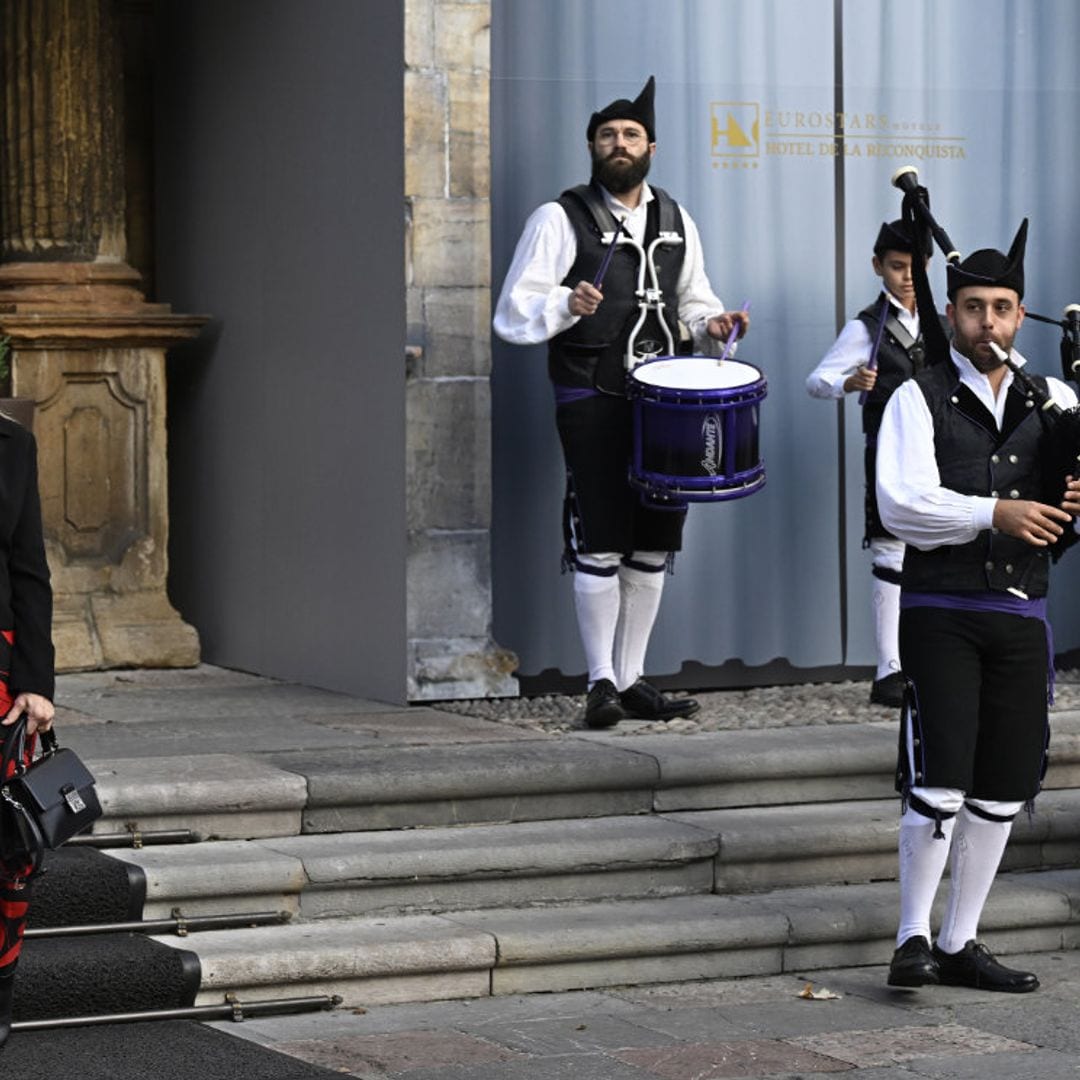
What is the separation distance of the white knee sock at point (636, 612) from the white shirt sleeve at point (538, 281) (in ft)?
2.84

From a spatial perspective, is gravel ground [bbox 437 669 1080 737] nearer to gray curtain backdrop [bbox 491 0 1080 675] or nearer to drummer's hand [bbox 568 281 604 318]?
gray curtain backdrop [bbox 491 0 1080 675]

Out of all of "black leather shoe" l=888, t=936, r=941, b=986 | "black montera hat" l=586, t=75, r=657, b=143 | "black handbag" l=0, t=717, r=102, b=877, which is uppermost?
"black montera hat" l=586, t=75, r=657, b=143

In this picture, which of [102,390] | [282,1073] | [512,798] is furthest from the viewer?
[102,390]

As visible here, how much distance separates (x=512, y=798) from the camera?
7.56m

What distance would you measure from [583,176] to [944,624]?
326cm

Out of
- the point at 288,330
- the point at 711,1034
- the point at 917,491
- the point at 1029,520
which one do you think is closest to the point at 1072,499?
the point at 1029,520

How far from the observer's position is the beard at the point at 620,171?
8648 mm

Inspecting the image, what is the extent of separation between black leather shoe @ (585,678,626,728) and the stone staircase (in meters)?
0.35

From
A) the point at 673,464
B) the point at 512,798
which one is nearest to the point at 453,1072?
the point at 512,798

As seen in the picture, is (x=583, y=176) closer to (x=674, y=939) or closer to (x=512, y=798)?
(x=512, y=798)

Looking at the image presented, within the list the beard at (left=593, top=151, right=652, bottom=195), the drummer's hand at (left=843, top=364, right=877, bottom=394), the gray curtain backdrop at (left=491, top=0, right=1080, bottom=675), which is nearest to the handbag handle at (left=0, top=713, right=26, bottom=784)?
the beard at (left=593, top=151, right=652, bottom=195)

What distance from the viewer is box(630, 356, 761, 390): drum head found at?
27.0 ft

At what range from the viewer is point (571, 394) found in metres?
8.74

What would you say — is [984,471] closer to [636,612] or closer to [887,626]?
[636,612]
